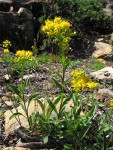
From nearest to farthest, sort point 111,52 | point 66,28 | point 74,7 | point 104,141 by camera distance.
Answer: point 66,28 → point 104,141 → point 111,52 → point 74,7

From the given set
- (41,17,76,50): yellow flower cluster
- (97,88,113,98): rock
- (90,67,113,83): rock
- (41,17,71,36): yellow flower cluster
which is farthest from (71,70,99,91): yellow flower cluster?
(90,67,113,83): rock

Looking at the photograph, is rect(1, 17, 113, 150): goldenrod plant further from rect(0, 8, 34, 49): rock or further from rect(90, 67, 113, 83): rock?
rect(0, 8, 34, 49): rock

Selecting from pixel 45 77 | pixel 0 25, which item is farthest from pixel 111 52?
pixel 45 77

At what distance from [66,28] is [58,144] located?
1430mm

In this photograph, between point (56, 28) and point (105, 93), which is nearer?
point (56, 28)

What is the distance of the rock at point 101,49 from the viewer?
11.1 m

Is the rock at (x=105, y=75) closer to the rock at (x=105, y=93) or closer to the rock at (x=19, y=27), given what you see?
the rock at (x=105, y=93)

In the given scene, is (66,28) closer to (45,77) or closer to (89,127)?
(89,127)

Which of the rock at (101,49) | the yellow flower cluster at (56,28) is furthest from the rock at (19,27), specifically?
the yellow flower cluster at (56,28)

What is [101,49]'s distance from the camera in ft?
37.4

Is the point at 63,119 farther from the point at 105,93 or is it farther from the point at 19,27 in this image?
the point at 19,27

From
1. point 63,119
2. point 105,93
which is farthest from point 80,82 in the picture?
point 105,93

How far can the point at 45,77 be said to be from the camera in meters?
7.25

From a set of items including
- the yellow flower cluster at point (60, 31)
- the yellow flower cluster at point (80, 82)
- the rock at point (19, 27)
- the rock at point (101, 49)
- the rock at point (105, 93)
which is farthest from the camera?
the rock at point (101, 49)
